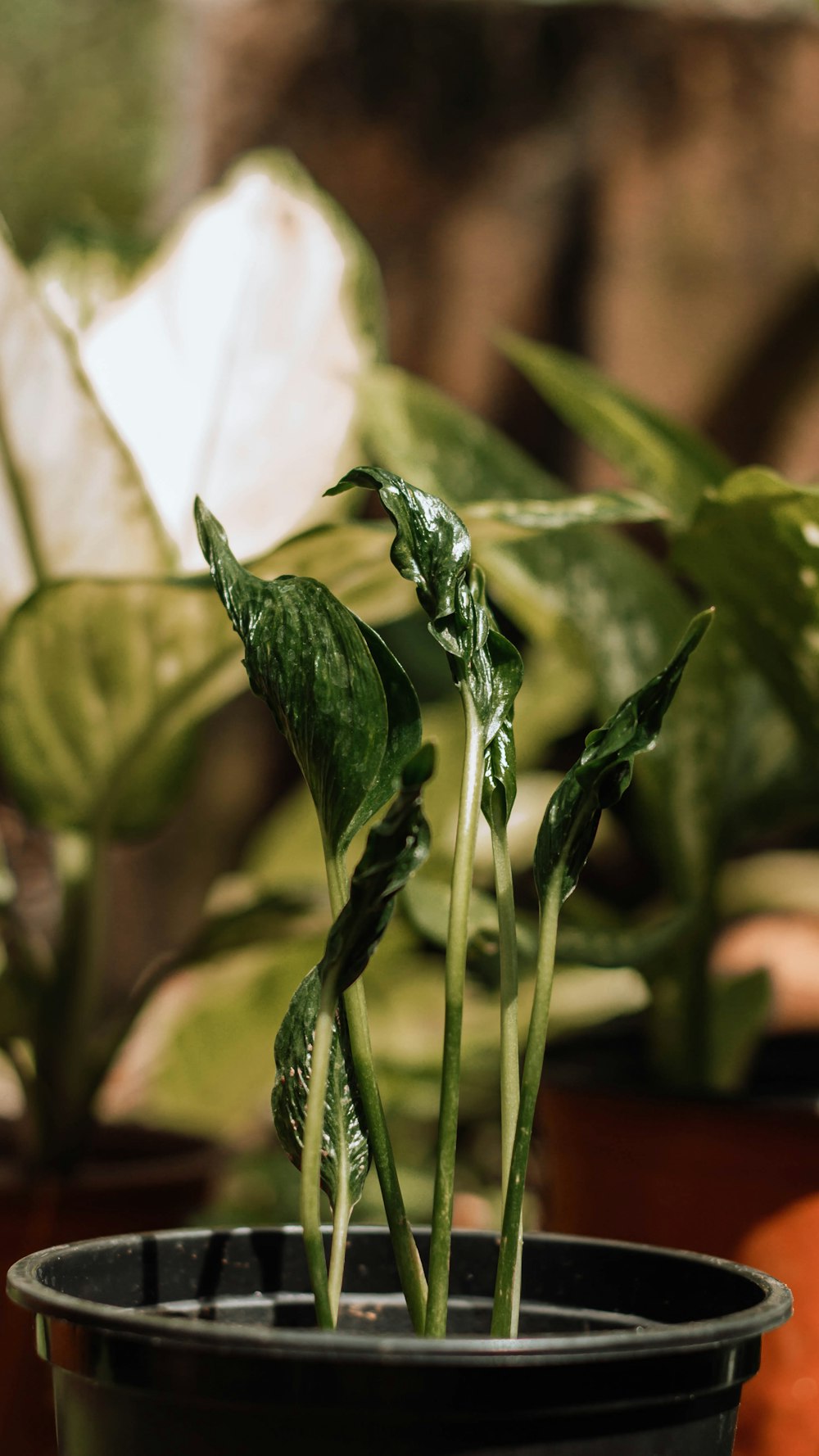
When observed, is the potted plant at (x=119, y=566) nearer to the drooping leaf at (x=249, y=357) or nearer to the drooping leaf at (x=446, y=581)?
the drooping leaf at (x=249, y=357)

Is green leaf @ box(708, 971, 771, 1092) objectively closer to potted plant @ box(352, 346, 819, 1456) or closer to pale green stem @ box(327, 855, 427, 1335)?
potted plant @ box(352, 346, 819, 1456)

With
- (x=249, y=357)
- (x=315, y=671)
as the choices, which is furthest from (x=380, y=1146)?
(x=249, y=357)

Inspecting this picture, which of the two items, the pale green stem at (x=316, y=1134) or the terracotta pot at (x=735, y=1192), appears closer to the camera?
the pale green stem at (x=316, y=1134)

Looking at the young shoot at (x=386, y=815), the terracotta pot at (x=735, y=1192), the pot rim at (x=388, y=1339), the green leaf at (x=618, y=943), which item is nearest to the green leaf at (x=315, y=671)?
the young shoot at (x=386, y=815)

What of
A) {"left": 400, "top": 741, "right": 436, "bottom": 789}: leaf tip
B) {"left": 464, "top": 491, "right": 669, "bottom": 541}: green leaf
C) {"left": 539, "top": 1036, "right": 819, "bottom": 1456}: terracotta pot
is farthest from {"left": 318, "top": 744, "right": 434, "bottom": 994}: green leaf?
→ {"left": 539, "top": 1036, "right": 819, "bottom": 1456}: terracotta pot

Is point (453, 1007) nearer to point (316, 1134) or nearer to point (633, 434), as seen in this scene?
point (316, 1134)
